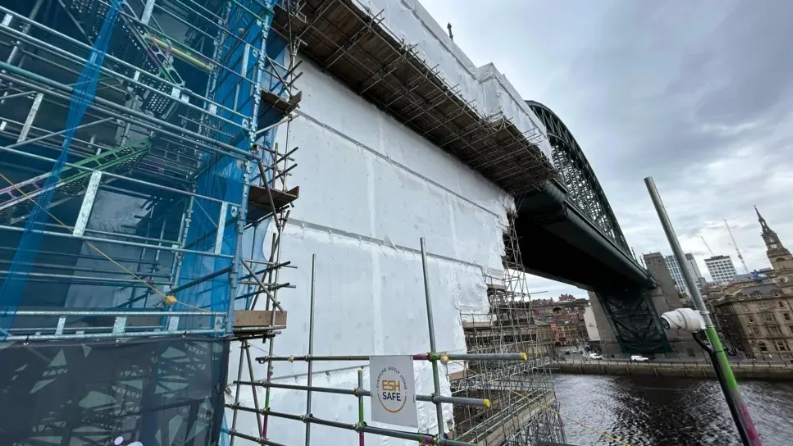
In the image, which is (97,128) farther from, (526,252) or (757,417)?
(757,417)

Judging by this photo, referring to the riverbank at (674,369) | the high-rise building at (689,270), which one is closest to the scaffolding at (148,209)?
the high-rise building at (689,270)

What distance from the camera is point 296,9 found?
6535mm

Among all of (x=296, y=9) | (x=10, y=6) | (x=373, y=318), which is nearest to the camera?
(x=10, y=6)

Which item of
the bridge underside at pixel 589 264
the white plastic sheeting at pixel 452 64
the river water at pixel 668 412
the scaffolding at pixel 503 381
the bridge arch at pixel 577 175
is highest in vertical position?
the bridge arch at pixel 577 175

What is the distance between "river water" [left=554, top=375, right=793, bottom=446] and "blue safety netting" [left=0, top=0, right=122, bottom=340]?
933 inches

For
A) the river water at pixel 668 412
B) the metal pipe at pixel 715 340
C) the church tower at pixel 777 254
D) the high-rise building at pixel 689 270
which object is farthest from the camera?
the church tower at pixel 777 254

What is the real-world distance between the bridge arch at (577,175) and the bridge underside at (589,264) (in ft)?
9.12

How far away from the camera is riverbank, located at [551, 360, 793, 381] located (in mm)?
30859

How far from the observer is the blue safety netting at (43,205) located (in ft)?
8.82

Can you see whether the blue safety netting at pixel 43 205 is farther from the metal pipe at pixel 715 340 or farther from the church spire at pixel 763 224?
the church spire at pixel 763 224

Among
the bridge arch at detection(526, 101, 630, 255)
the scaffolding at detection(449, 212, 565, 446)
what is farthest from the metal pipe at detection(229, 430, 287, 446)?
the bridge arch at detection(526, 101, 630, 255)

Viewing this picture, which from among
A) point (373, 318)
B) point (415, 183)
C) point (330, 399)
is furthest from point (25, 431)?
point (415, 183)

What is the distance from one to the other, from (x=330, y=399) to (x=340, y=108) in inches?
255

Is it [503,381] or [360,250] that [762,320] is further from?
[360,250]
